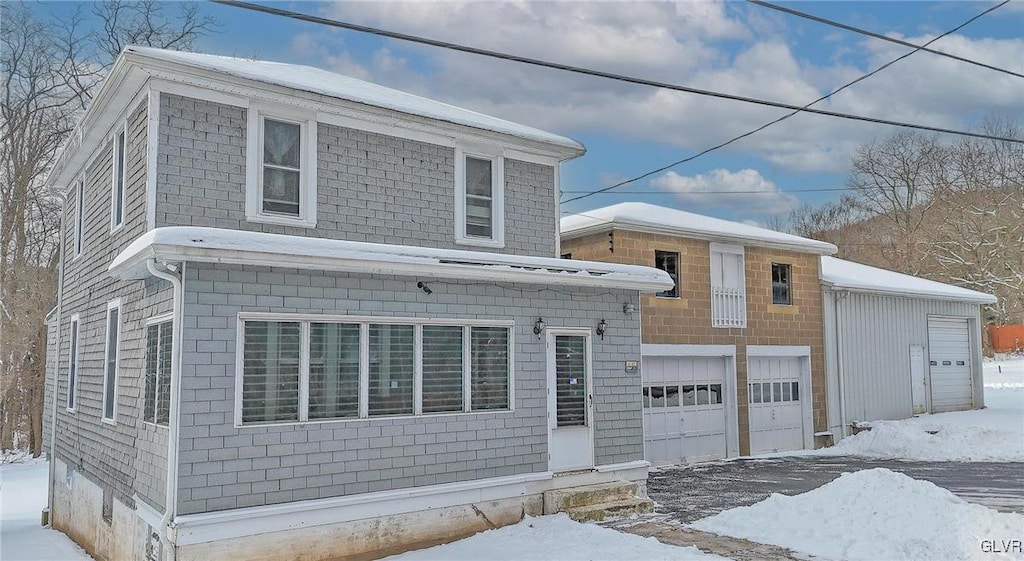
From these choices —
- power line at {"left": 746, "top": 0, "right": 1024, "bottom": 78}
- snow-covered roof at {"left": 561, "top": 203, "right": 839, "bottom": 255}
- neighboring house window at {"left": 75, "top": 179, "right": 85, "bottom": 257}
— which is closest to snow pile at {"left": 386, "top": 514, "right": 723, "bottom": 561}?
power line at {"left": 746, "top": 0, "right": 1024, "bottom": 78}

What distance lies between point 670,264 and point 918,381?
9024 millimetres

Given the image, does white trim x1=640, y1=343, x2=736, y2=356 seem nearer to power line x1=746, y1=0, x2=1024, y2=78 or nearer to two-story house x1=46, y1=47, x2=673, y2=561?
two-story house x1=46, y1=47, x2=673, y2=561

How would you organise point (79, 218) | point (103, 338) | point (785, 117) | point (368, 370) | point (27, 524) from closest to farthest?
point (368, 370)
point (103, 338)
point (79, 218)
point (27, 524)
point (785, 117)

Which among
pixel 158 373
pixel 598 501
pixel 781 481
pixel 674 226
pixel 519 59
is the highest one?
pixel 519 59

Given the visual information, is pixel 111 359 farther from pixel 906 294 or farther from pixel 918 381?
pixel 918 381

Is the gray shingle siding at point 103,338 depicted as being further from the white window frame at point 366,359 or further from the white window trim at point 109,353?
the white window frame at point 366,359

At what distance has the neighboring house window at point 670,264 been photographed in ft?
51.3

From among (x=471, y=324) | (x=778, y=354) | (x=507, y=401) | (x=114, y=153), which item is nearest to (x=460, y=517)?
(x=507, y=401)

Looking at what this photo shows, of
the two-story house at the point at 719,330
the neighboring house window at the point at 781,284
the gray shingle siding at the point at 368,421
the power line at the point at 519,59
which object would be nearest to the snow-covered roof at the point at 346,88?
the power line at the point at 519,59

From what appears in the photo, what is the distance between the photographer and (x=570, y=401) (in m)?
10.6

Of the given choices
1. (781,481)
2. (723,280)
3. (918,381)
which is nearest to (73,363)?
(781,481)

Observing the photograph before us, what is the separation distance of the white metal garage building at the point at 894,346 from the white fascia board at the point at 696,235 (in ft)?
3.12

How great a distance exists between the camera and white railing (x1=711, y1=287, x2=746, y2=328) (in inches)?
640

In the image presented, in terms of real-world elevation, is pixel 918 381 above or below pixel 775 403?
above
